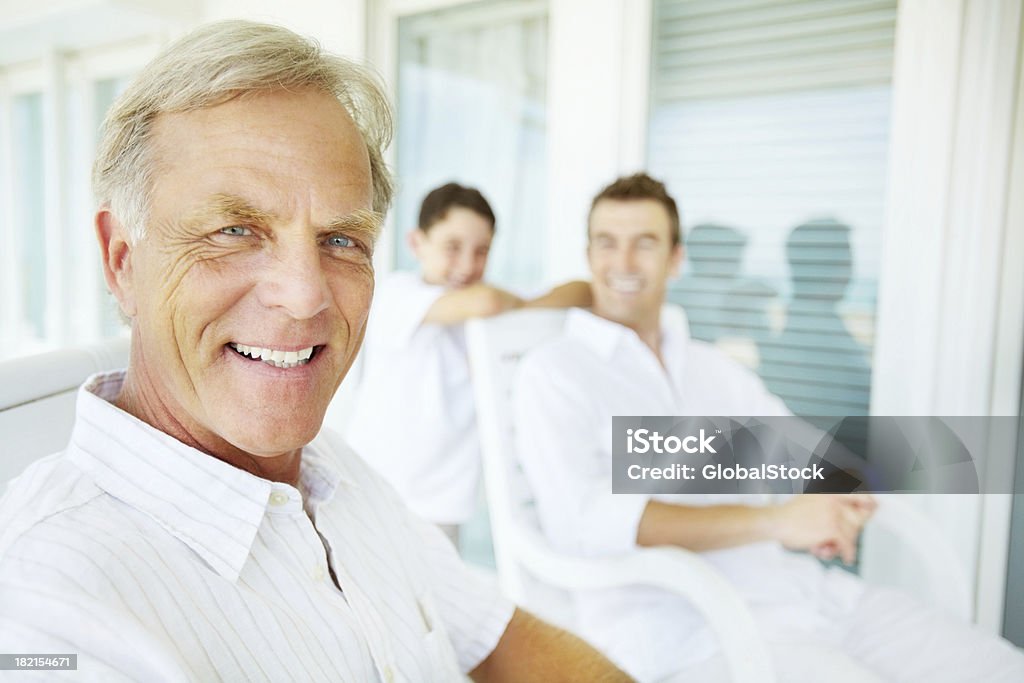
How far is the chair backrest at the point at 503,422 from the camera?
1311 mm

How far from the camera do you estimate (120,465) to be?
0.59 m

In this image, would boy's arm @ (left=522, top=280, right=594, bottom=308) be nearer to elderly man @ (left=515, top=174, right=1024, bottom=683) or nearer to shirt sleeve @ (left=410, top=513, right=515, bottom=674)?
elderly man @ (left=515, top=174, right=1024, bottom=683)

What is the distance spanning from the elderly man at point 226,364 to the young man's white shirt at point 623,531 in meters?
0.58

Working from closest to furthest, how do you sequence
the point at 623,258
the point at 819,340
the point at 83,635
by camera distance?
the point at 83,635, the point at 623,258, the point at 819,340

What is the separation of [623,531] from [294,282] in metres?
0.78

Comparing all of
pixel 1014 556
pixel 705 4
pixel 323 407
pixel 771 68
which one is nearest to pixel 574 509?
pixel 323 407

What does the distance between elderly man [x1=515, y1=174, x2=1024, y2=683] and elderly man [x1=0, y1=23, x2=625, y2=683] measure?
587mm

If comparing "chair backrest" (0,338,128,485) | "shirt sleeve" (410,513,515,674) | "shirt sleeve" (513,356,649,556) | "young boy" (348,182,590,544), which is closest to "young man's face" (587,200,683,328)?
"shirt sleeve" (513,356,649,556)

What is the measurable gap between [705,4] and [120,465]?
1765 millimetres

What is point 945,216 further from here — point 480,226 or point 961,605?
point 480,226

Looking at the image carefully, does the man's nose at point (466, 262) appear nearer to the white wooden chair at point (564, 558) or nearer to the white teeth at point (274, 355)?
the white wooden chair at point (564, 558)

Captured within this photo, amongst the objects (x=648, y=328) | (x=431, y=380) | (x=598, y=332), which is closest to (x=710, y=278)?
(x=648, y=328)

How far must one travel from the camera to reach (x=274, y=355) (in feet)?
2.14

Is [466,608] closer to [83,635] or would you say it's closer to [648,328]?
[83,635]
